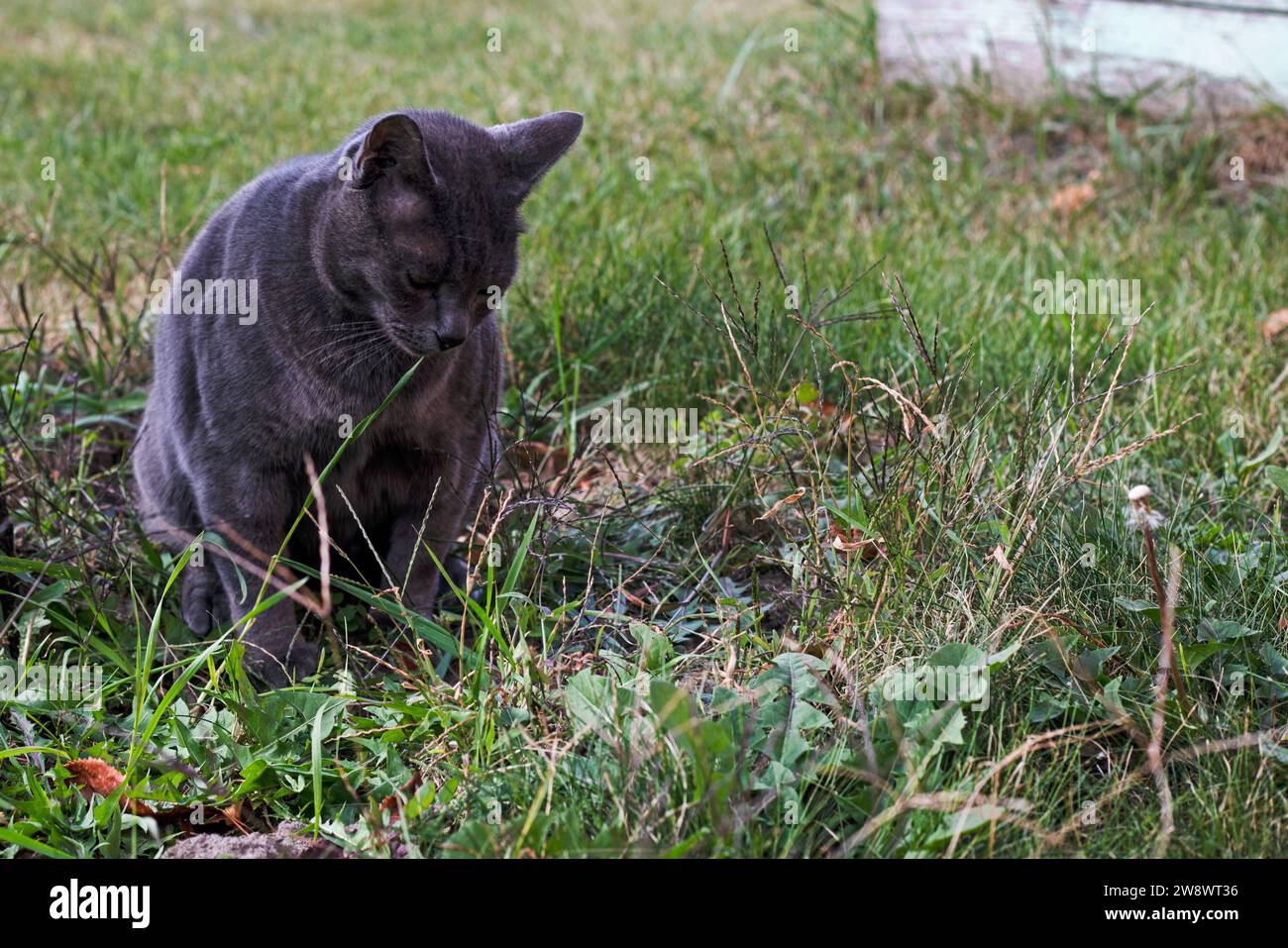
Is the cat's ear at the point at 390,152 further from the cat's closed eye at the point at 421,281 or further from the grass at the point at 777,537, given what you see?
the grass at the point at 777,537

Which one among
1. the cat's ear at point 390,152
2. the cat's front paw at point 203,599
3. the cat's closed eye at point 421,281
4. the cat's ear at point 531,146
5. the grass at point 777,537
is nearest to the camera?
the grass at point 777,537

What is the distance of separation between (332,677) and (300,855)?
1.94ft

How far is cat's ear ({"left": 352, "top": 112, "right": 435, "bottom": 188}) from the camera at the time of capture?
88.5 inches

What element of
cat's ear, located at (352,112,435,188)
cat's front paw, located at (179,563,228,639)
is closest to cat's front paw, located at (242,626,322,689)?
cat's front paw, located at (179,563,228,639)

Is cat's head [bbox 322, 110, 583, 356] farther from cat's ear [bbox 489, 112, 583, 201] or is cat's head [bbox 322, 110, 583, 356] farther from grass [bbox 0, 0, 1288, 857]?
grass [bbox 0, 0, 1288, 857]

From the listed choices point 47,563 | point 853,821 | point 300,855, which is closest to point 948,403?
point 853,821

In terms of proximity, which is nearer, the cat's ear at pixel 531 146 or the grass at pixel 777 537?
the grass at pixel 777 537

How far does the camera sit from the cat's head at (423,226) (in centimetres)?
234

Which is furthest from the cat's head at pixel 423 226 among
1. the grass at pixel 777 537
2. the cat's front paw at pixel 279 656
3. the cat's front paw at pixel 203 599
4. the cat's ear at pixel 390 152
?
the cat's front paw at pixel 203 599

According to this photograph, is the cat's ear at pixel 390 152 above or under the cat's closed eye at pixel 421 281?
above

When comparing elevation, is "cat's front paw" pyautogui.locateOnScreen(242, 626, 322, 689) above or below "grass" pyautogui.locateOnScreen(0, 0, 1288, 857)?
below

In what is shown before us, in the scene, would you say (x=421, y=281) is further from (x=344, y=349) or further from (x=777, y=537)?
(x=777, y=537)

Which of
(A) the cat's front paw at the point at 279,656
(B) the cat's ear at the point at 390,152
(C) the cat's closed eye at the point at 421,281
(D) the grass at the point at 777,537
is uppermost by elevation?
→ (B) the cat's ear at the point at 390,152

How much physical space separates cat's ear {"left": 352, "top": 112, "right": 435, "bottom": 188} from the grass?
49 cm
